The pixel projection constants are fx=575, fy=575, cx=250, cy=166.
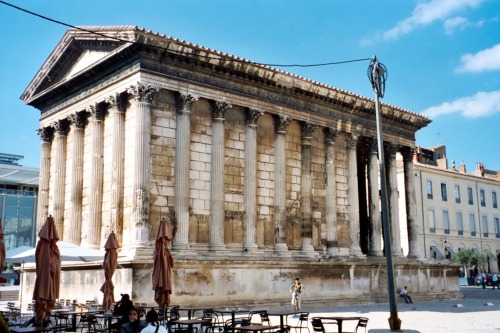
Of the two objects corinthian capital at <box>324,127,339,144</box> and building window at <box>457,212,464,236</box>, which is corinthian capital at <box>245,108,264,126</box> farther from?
building window at <box>457,212,464,236</box>

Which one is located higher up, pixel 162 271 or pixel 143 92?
pixel 143 92

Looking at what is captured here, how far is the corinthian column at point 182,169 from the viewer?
21.0 metres

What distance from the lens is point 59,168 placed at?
25484mm

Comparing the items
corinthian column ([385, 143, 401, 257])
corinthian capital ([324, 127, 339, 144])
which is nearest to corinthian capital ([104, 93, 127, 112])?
corinthian capital ([324, 127, 339, 144])

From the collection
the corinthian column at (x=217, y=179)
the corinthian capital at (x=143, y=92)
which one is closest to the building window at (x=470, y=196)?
the corinthian column at (x=217, y=179)

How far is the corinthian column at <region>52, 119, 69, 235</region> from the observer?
82.0 feet

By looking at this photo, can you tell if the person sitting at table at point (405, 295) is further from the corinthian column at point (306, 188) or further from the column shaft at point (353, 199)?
the corinthian column at point (306, 188)

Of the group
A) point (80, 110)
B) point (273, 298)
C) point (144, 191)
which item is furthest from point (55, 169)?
point (273, 298)

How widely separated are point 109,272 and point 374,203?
1655 centimetres

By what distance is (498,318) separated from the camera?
19906mm

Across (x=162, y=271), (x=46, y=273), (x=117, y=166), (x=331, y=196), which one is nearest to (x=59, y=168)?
(x=117, y=166)

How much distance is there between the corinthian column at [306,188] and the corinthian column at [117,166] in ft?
27.6

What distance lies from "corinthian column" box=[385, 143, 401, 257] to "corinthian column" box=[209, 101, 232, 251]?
36.5 feet

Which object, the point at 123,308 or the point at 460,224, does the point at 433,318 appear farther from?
the point at 460,224
